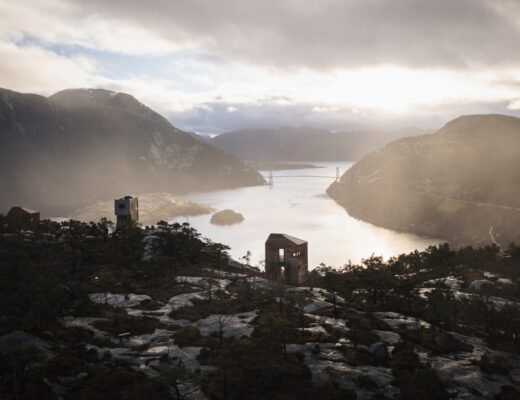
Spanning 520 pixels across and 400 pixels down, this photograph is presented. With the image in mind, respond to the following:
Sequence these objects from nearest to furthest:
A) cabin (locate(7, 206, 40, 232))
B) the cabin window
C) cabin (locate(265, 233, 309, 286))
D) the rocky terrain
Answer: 1. the rocky terrain
2. cabin (locate(265, 233, 309, 286))
3. the cabin window
4. cabin (locate(7, 206, 40, 232))

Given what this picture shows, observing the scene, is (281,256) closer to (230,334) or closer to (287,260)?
(287,260)

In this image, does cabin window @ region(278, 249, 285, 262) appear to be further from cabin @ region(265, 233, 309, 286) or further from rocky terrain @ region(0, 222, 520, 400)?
Result: rocky terrain @ region(0, 222, 520, 400)

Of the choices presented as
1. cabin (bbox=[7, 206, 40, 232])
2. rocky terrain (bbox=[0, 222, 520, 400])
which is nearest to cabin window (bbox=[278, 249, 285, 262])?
rocky terrain (bbox=[0, 222, 520, 400])

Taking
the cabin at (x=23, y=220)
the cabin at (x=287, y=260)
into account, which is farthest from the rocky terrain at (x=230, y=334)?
the cabin at (x=23, y=220)

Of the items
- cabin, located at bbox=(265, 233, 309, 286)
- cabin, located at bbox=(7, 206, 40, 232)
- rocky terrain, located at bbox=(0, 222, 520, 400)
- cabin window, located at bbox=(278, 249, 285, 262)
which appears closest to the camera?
rocky terrain, located at bbox=(0, 222, 520, 400)

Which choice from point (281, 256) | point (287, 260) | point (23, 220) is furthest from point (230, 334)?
point (23, 220)

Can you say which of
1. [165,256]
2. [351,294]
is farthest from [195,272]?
[351,294]
